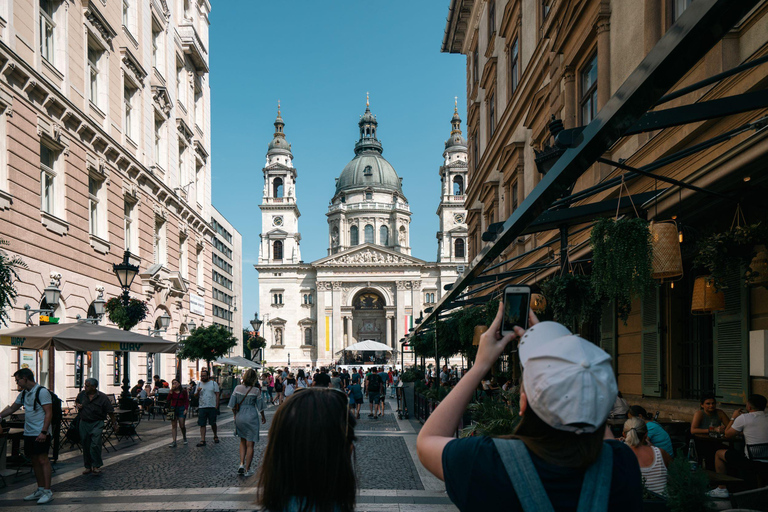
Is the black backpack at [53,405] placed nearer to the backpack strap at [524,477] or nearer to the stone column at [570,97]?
the backpack strap at [524,477]

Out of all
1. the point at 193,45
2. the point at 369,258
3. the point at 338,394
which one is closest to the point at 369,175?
the point at 369,258

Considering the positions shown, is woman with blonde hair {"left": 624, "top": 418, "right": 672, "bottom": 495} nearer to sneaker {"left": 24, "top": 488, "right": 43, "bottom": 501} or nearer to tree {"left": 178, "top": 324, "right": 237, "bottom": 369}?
sneaker {"left": 24, "top": 488, "right": 43, "bottom": 501}

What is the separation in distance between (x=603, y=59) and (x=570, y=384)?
9.46 metres

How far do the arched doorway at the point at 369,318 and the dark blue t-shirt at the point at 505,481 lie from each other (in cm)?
8663

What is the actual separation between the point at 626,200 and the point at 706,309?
5.03ft

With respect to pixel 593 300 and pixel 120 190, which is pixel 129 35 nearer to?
pixel 120 190

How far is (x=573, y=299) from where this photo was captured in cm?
710

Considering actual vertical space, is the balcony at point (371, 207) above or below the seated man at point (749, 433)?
above

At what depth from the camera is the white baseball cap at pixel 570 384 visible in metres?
1.84

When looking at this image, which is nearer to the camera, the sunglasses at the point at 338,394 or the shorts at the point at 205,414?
the sunglasses at the point at 338,394

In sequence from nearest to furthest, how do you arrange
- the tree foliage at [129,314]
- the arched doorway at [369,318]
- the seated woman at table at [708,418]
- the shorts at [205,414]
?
1. the seated woman at table at [708,418]
2. the shorts at [205,414]
3. the tree foliage at [129,314]
4. the arched doorway at [369,318]

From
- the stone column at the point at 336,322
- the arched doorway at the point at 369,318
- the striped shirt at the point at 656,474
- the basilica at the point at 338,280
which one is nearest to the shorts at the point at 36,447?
the striped shirt at the point at 656,474

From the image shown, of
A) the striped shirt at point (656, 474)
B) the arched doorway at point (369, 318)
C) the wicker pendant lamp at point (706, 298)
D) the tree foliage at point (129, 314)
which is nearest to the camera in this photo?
the striped shirt at point (656, 474)

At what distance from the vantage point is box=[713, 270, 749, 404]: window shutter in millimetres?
7984
